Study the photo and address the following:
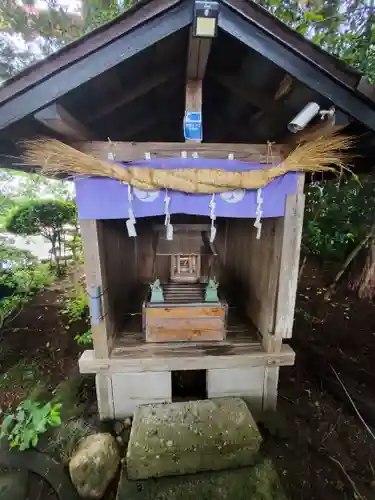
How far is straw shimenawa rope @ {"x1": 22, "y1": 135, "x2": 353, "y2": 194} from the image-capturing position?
2.44m

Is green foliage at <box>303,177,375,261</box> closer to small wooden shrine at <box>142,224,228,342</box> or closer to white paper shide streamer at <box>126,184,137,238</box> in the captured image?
small wooden shrine at <box>142,224,228,342</box>

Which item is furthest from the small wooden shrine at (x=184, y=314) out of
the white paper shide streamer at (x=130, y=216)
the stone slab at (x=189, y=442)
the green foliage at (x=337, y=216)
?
the green foliage at (x=337, y=216)

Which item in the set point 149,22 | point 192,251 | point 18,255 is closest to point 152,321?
point 192,251

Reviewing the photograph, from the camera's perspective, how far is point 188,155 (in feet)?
8.78

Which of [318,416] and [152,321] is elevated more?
[152,321]

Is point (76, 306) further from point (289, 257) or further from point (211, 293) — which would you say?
point (289, 257)

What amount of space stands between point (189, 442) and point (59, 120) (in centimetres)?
311

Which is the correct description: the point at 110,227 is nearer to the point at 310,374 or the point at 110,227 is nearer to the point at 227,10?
the point at 227,10

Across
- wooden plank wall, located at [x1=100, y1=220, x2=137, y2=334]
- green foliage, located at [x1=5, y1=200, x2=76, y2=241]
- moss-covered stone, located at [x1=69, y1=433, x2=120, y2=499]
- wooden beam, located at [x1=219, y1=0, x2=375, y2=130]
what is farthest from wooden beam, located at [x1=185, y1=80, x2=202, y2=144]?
green foliage, located at [x1=5, y1=200, x2=76, y2=241]

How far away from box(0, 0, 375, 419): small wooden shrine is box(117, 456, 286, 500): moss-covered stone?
917 mm

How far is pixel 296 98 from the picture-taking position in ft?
8.39

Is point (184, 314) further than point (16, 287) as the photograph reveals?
No

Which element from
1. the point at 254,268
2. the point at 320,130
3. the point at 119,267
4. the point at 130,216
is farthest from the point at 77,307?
the point at 320,130

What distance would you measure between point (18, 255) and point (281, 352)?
221 inches
